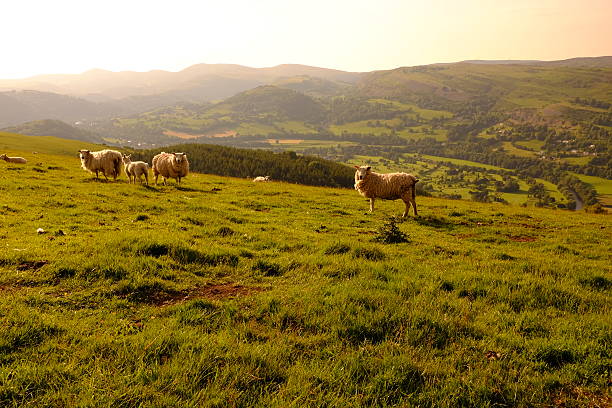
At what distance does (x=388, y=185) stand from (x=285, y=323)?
49.4 feet

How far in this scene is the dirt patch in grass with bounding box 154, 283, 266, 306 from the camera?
6.43 m

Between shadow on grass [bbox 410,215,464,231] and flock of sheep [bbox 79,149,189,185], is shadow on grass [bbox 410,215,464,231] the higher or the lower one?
the lower one

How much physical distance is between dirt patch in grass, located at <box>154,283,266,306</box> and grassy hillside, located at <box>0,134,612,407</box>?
47 mm

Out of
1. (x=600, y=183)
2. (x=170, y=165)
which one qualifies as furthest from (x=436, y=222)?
(x=600, y=183)

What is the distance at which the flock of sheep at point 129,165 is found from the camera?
2419 cm

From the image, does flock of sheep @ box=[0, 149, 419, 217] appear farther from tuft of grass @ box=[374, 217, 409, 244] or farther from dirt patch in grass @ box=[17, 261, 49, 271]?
dirt patch in grass @ box=[17, 261, 49, 271]

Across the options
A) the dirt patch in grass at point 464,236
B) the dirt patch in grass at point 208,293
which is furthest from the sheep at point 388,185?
the dirt patch in grass at point 208,293

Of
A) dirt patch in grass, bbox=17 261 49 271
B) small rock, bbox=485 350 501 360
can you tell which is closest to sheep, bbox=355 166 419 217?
small rock, bbox=485 350 501 360

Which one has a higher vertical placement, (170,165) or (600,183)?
(170,165)

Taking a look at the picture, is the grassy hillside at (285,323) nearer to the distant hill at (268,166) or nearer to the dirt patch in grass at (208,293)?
the dirt patch in grass at (208,293)

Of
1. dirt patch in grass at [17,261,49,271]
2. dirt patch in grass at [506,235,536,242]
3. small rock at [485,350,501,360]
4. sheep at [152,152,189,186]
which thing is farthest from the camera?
sheep at [152,152,189,186]

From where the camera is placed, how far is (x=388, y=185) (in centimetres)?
1916

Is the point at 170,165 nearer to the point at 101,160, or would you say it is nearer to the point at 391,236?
the point at 101,160

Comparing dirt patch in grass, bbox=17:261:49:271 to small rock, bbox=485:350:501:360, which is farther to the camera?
dirt patch in grass, bbox=17:261:49:271
